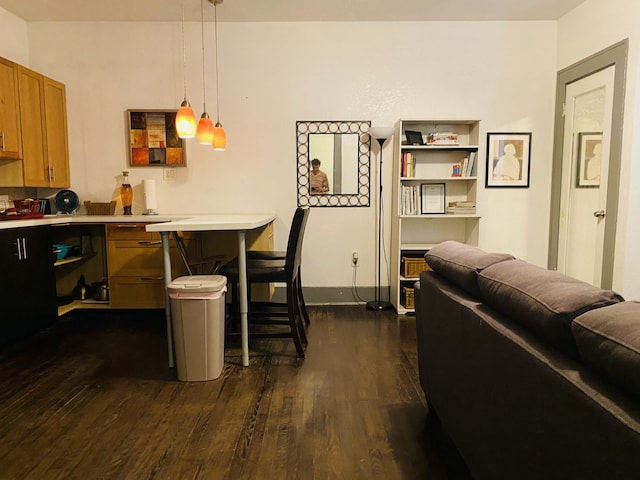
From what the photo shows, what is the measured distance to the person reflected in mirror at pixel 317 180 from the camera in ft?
12.8

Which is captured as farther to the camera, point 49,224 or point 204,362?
point 49,224

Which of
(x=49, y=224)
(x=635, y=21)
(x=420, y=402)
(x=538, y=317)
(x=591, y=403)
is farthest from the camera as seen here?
(x=49, y=224)

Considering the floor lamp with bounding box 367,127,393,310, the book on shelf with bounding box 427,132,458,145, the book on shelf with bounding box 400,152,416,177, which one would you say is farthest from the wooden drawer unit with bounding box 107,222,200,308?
the book on shelf with bounding box 427,132,458,145

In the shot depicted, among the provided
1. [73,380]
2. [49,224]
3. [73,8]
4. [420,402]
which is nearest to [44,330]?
[49,224]

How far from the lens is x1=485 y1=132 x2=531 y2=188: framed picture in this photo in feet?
12.7

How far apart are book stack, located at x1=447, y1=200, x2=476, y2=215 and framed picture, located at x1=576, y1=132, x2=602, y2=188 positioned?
2.98 ft

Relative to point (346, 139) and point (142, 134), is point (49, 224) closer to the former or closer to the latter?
point (142, 134)

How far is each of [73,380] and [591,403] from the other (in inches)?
103

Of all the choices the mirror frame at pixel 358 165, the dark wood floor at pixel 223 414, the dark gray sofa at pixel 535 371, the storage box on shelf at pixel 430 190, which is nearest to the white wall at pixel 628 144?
the storage box on shelf at pixel 430 190

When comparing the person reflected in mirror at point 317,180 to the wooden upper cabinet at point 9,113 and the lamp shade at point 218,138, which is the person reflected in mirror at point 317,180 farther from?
the wooden upper cabinet at point 9,113

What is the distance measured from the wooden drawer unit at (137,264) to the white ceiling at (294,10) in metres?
1.87

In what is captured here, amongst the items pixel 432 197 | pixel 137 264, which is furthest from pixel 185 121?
pixel 432 197

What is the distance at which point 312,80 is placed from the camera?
151 inches

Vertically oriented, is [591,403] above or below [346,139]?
below
